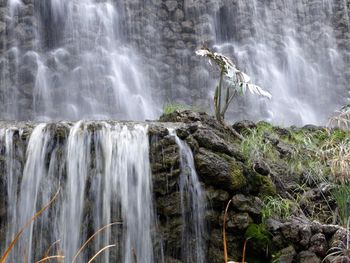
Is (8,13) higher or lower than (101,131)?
higher

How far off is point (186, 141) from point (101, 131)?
121cm

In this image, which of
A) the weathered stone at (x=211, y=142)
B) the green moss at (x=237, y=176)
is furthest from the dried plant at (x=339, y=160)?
the weathered stone at (x=211, y=142)

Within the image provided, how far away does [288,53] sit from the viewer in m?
16.0

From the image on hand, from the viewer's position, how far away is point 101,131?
6.57m

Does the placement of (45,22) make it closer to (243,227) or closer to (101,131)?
(101,131)

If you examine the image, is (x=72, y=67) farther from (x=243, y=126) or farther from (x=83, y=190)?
(x=83, y=190)

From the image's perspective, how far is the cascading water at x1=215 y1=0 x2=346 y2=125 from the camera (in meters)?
15.0

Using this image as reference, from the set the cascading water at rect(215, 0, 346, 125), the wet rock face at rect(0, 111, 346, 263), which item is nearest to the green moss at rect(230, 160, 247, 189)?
the wet rock face at rect(0, 111, 346, 263)

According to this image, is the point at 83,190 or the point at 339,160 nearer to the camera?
the point at 83,190

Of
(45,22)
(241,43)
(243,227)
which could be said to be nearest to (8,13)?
(45,22)

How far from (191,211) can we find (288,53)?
11.1 meters

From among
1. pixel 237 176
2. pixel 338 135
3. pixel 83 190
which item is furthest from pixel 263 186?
pixel 338 135

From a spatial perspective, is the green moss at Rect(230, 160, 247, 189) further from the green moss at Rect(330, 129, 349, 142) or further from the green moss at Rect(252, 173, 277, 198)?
the green moss at Rect(330, 129, 349, 142)

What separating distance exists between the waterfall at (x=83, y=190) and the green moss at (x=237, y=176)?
1.15 metres
